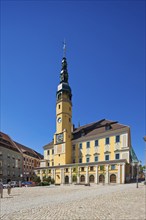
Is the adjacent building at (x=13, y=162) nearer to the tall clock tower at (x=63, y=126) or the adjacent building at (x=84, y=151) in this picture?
the adjacent building at (x=84, y=151)

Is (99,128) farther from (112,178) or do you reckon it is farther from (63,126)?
(112,178)

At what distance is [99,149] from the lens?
51.6 meters

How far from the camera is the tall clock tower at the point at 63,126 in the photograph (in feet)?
187

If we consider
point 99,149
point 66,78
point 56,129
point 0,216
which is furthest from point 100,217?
point 66,78

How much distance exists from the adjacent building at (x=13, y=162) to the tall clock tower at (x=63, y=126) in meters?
12.1

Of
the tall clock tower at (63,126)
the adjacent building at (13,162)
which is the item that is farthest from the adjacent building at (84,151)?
the adjacent building at (13,162)

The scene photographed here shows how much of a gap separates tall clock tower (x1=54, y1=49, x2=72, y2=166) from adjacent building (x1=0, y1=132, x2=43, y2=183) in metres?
12.1

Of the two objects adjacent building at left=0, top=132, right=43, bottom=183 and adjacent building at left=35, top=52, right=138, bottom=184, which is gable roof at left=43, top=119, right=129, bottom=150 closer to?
adjacent building at left=35, top=52, right=138, bottom=184

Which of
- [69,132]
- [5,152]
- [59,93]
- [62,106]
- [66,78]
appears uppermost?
[66,78]

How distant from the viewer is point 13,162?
61.8 meters

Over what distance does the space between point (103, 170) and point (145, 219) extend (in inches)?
1548

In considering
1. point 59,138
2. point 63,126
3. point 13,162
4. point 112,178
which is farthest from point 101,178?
point 13,162

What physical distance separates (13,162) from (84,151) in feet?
75.0

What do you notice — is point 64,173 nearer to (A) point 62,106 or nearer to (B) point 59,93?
(A) point 62,106
